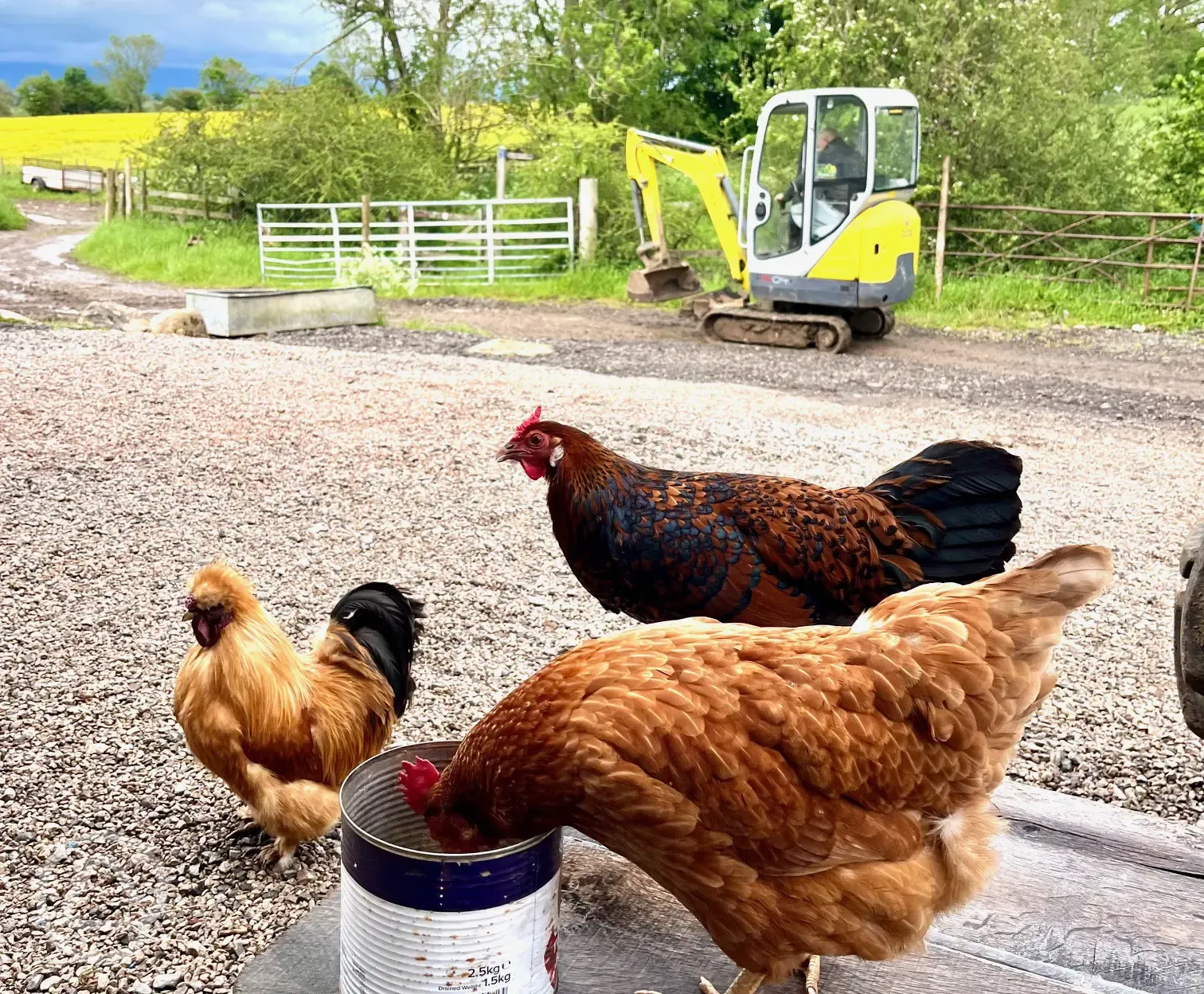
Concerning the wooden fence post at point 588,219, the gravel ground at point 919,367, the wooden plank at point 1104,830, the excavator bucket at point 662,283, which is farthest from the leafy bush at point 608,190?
the wooden plank at point 1104,830

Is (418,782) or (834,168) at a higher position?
(834,168)

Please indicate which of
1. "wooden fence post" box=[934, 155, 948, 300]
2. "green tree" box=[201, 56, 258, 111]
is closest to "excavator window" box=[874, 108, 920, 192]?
"wooden fence post" box=[934, 155, 948, 300]

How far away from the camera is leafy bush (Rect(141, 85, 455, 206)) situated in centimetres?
2222

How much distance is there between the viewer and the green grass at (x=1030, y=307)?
14664mm

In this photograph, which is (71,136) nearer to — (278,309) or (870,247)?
(278,309)

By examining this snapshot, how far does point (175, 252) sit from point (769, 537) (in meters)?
20.8

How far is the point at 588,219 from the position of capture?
19359 mm

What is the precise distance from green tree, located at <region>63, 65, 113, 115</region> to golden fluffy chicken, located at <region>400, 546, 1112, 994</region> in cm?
5575

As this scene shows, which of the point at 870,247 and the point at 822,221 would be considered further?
the point at 822,221

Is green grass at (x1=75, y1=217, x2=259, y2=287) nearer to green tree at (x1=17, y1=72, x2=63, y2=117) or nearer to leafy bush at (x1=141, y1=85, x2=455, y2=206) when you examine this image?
leafy bush at (x1=141, y1=85, x2=455, y2=206)

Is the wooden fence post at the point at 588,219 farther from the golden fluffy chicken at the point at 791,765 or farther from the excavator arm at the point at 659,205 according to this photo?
the golden fluffy chicken at the point at 791,765

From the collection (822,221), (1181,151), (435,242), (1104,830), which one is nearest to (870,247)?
(822,221)

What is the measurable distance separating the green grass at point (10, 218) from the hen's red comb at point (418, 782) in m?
28.7

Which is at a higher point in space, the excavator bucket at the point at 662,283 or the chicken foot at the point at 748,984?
the excavator bucket at the point at 662,283
